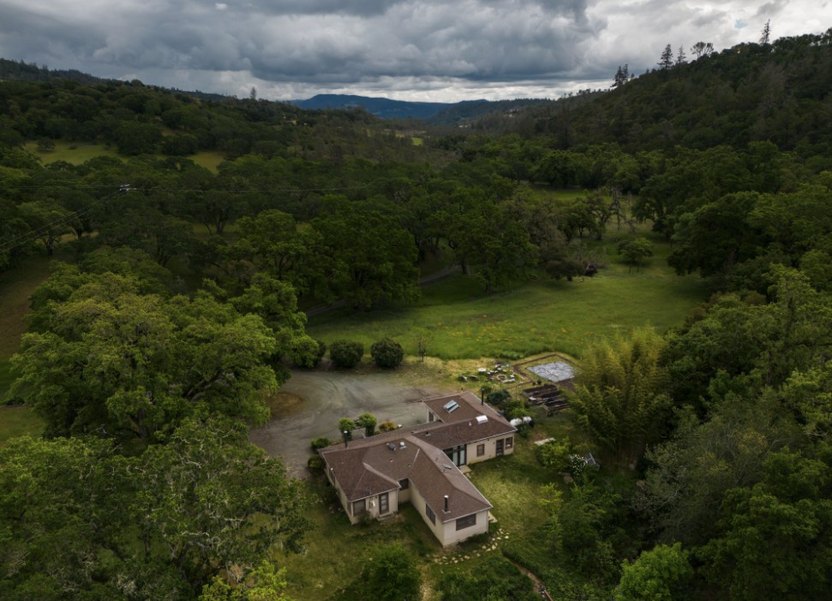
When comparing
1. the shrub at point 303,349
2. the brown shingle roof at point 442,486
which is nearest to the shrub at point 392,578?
the brown shingle roof at point 442,486

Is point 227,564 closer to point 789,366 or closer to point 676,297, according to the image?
point 789,366

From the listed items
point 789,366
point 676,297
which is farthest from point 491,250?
point 789,366

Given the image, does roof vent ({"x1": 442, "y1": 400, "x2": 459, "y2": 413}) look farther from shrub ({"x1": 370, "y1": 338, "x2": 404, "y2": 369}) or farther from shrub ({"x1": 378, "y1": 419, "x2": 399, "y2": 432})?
shrub ({"x1": 370, "y1": 338, "x2": 404, "y2": 369})

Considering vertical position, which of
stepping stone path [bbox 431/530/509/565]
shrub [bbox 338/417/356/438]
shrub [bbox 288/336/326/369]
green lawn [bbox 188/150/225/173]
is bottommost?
stepping stone path [bbox 431/530/509/565]

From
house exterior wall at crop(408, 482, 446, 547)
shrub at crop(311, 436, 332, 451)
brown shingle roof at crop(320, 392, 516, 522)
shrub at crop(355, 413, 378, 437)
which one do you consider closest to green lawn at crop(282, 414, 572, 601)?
house exterior wall at crop(408, 482, 446, 547)

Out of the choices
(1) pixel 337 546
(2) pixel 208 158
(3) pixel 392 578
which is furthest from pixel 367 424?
(2) pixel 208 158

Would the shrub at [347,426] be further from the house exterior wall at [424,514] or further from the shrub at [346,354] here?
the shrub at [346,354]

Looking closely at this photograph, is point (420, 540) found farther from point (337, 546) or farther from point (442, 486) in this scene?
point (337, 546)
